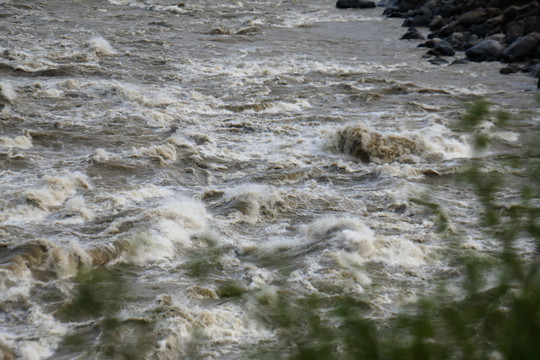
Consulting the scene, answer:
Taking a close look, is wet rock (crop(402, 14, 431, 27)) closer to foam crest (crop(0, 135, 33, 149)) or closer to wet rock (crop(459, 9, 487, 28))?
wet rock (crop(459, 9, 487, 28))

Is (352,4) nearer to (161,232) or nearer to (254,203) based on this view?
(254,203)

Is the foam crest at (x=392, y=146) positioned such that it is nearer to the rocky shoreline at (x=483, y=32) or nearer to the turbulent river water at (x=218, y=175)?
the turbulent river water at (x=218, y=175)

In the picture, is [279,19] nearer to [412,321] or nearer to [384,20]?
[384,20]

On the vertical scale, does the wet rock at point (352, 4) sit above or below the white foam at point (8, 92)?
below

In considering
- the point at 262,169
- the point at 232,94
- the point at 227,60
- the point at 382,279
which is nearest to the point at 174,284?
the point at 382,279

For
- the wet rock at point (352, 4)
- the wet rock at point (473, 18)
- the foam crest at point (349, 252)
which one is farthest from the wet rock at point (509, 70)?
the wet rock at point (352, 4)

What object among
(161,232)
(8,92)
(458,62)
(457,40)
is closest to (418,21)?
(457,40)

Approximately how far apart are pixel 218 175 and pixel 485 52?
30.7 ft

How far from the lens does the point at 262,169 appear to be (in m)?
8.53

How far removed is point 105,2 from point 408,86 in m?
12.7

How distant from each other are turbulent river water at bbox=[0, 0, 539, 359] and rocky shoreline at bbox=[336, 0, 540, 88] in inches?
27.8

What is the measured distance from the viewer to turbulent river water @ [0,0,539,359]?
17.2 feet

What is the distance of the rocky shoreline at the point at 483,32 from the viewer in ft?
49.5

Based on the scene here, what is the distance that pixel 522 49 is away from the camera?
15008 mm
